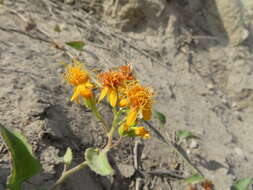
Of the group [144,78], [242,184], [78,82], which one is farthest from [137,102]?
[144,78]

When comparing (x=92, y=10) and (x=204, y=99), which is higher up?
(x=92, y=10)

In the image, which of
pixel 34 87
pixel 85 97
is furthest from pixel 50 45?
pixel 85 97

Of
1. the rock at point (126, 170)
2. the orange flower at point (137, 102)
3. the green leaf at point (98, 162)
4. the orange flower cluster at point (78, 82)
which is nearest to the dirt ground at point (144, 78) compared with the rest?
the rock at point (126, 170)

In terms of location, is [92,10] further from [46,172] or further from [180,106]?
[46,172]

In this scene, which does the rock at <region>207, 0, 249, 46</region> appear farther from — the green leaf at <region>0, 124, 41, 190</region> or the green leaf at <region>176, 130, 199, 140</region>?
the green leaf at <region>0, 124, 41, 190</region>

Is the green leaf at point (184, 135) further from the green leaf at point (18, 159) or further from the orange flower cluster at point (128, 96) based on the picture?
the green leaf at point (18, 159)

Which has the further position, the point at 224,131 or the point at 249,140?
the point at 249,140

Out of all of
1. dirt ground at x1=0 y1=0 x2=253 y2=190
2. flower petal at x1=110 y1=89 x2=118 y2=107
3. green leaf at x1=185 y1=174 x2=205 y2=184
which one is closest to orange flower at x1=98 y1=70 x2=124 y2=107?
flower petal at x1=110 y1=89 x2=118 y2=107
